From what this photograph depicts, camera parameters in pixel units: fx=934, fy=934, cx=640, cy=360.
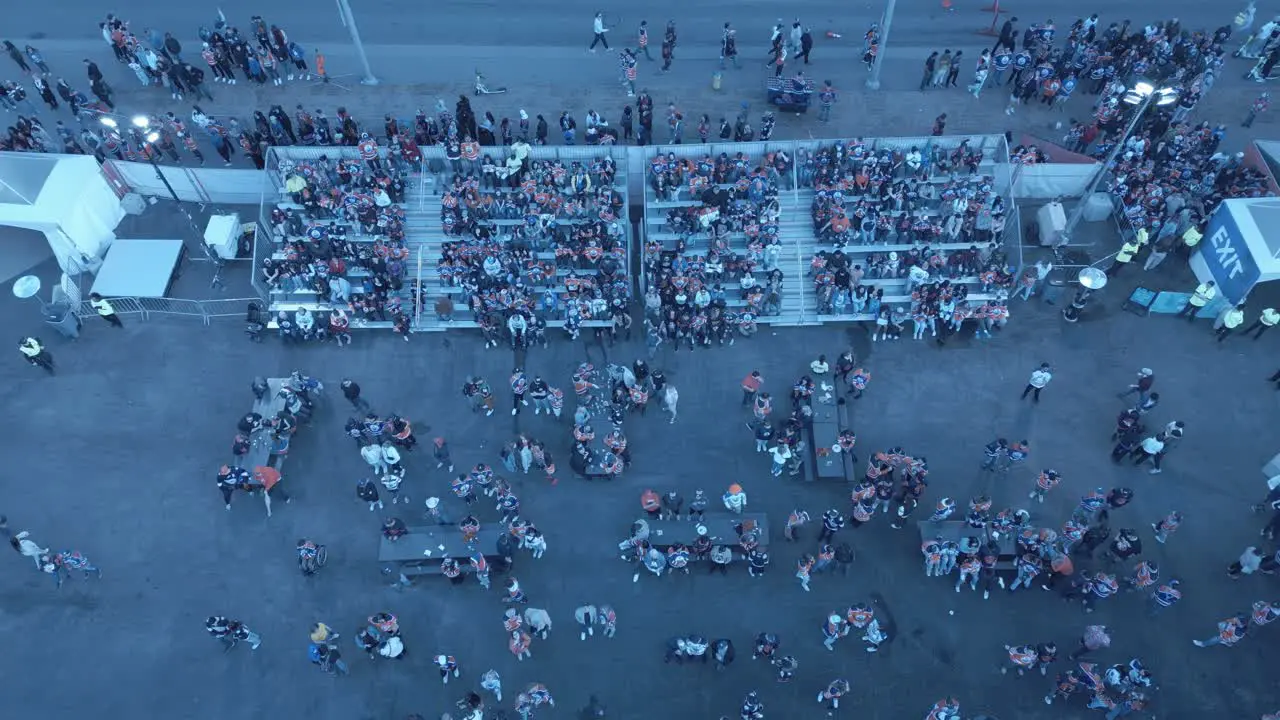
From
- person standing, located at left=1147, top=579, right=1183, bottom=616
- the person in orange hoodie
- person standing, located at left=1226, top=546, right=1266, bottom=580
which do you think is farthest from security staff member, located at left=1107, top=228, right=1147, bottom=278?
the person in orange hoodie

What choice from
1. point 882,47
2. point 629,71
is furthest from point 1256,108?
point 629,71

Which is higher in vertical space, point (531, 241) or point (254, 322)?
point (531, 241)

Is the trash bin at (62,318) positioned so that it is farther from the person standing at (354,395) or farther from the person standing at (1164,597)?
the person standing at (1164,597)

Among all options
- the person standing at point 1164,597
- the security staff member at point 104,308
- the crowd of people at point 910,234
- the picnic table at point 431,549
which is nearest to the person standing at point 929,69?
the crowd of people at point 910,234

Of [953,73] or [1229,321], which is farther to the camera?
[953,73]

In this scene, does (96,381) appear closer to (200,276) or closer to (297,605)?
(200,276)

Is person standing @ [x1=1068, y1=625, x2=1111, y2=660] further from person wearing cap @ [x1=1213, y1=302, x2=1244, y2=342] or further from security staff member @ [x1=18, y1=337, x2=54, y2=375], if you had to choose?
security staff member @ [x1=18, y1=337, x2=54, y2=375]

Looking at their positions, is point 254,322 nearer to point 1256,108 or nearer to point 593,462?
point 593,462
